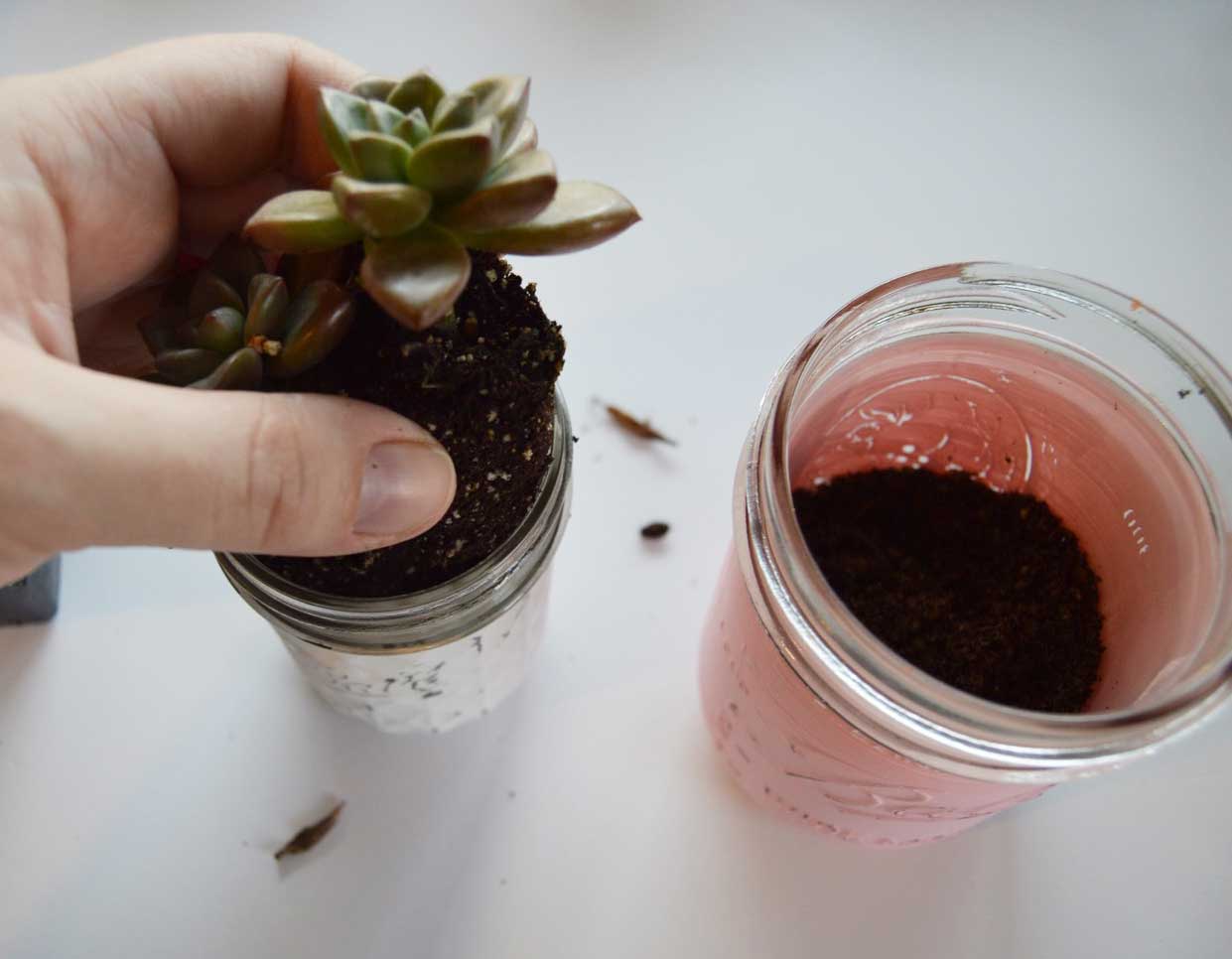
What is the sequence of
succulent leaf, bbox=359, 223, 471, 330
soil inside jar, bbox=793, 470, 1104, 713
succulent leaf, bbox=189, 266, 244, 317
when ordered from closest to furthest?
A: succulent leaf, bbox=359, 223, 471, 330 < succulent leaf, bbox=189, 266, 244, 317 < soil inside jar, bbox=793, 470, 1104, 713

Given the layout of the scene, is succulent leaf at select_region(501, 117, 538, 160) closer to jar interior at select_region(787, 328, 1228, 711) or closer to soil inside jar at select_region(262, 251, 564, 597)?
soil inside jar at select_region(262, 251, 564, 597)

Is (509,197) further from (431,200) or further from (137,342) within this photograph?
(137,342)

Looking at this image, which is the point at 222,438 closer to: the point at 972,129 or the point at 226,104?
the point at 226,104

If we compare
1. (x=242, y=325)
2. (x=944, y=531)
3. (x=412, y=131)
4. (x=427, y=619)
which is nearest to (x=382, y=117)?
(x=412, y=131)

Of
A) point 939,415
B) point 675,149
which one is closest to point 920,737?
point 939,415

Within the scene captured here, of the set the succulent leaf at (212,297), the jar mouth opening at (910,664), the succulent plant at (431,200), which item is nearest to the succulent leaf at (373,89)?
the succulent plant at (431,200)

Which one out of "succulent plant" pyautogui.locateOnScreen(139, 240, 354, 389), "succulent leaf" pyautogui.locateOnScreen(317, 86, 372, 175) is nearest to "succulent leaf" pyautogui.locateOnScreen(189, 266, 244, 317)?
"succulent plant" pyautogui.locateOnScreen(139, 240, 354, 389)

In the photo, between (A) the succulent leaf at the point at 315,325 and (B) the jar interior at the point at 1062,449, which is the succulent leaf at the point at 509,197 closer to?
(A) the succulent leaf at the point at 315,325
